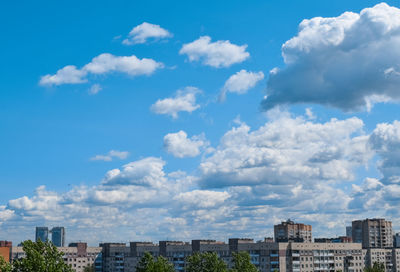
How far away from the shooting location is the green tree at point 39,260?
62250 millimetres

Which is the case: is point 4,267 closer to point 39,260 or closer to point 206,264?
point 39,260

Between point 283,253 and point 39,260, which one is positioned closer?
point 39,260

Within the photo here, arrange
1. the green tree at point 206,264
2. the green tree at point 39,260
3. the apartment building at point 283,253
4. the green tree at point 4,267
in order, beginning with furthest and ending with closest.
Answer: the apartment building at point 283,253 < the green tree at point 206,264 < the green tree at point 39,260 < the green tree at point 4,267

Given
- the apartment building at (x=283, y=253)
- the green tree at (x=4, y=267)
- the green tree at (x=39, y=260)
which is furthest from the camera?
the apartment building at (x=283, y=253)

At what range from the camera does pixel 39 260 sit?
62.5 metres

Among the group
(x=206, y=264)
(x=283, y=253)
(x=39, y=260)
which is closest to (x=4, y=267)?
(x=39, y=260)

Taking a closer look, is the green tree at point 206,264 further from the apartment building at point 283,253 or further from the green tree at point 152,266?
the apartment building at point 283,253

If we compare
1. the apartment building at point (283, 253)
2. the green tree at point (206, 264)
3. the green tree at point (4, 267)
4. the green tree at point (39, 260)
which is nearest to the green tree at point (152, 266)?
the green tree at point (206, 264)

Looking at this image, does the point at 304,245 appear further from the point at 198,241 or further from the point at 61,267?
the point at 61,267

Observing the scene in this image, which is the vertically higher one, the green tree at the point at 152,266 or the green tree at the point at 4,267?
the green tree at the point at 4,267

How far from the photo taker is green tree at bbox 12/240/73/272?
62.2m

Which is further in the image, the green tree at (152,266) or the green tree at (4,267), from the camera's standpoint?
the green tree at (152,266)

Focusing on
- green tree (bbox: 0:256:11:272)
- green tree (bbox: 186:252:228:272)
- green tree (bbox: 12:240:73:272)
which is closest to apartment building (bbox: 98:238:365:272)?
green tree (bbox: 186:252:228:272)

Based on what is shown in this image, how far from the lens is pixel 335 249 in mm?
186375
